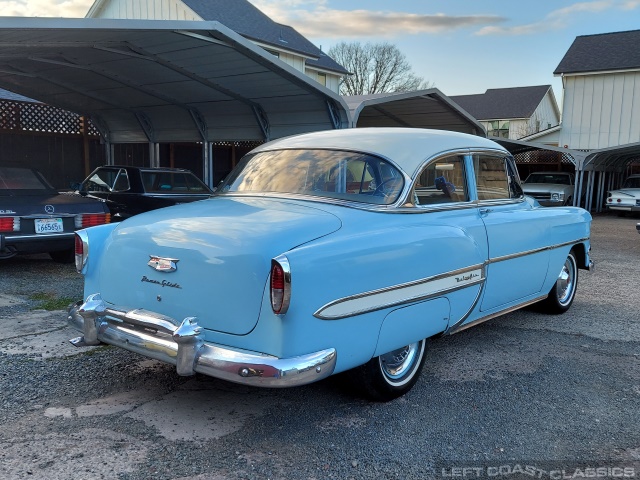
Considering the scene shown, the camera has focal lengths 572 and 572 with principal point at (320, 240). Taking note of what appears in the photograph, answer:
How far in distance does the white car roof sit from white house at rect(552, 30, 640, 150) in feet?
70.8

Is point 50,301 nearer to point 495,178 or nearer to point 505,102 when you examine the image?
point 495,178

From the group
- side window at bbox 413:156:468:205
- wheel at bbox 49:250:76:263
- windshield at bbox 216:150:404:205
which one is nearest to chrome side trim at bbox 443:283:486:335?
side window at bbox 413:156:468:205

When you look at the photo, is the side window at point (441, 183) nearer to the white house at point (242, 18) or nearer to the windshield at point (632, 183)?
the white house at point (242, 18)

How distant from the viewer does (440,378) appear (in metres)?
4.22

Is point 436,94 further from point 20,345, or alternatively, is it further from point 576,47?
point 576,47

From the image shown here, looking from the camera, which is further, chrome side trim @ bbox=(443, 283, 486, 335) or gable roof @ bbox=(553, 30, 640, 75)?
gable roof @ bbox=(553, 30, 640, 75)

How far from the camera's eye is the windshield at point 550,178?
65.9 ft

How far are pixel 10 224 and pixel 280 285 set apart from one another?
17.3 feet

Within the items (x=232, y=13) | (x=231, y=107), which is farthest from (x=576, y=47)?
(x=231, y=107)

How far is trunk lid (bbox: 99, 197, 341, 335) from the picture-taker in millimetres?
3021

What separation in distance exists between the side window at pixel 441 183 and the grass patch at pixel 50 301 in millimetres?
3906

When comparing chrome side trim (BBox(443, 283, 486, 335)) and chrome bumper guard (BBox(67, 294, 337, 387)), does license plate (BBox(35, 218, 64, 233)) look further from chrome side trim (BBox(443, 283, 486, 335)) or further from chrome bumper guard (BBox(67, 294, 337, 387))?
chrome side trim (BBox(443, 283, 486, 335))

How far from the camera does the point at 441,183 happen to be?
14.2 feet

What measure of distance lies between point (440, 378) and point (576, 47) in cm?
2590
